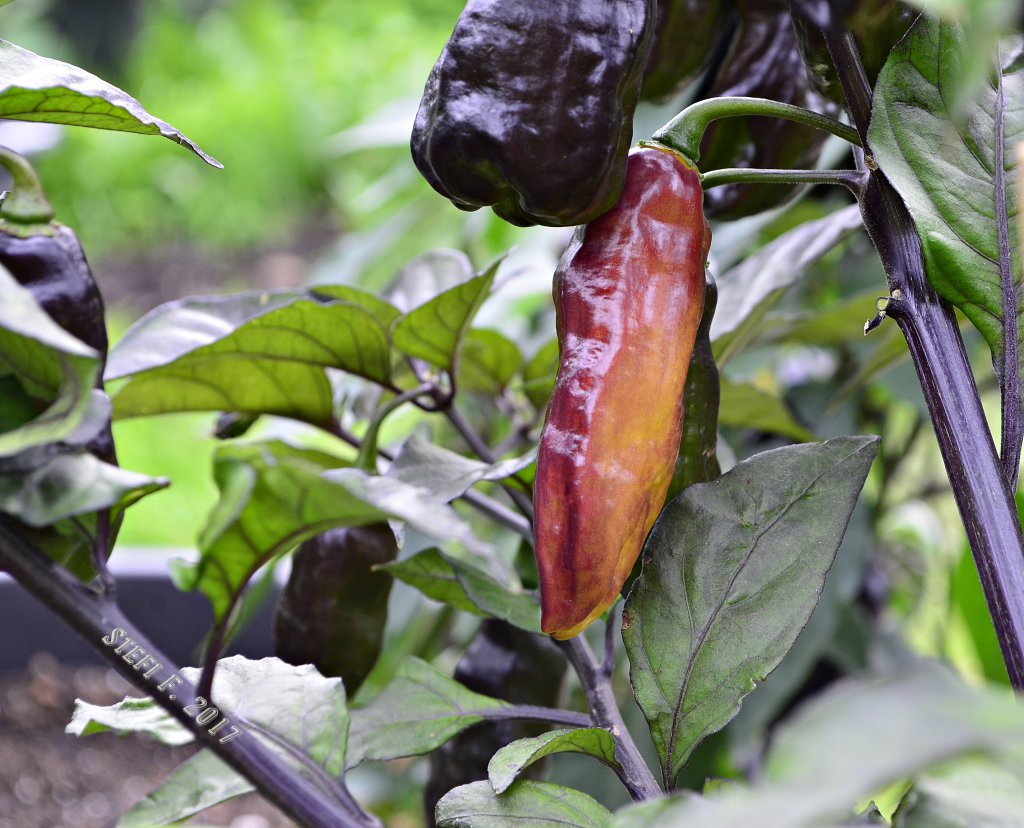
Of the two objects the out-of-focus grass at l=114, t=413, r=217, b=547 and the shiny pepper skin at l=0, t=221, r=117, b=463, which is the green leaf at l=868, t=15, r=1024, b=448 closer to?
the shiny pepper skin at l=0, t=221, r=117, b=463

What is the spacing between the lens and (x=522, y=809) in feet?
1.22

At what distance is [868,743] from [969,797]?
0.26 feet

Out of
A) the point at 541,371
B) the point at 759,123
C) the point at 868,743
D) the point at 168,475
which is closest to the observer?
the point at 868,743

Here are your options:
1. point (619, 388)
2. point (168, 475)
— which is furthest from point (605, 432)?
point (168, 475)

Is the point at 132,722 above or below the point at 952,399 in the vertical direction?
below

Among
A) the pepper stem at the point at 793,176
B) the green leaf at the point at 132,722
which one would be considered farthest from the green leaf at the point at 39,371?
the pepper stem at the point at 793,176

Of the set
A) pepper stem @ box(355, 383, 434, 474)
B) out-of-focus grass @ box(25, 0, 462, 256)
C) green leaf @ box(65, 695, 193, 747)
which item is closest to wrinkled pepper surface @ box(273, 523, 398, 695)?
pepper stem @ box(355, 383, 434, 474)

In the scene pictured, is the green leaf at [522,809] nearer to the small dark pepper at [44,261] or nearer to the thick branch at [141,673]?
the thick branch at [141,673]

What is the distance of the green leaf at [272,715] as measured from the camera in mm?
387

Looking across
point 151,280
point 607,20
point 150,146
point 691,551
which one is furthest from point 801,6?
point 150,146

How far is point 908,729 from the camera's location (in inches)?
7.6

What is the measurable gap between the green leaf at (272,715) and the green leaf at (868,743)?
21cm

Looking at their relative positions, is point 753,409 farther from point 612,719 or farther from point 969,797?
point 969,797

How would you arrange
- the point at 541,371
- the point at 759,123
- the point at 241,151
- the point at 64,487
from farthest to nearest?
1. the point at 241,151
2. the point at 541,371
3. the point at 759,123
4. the point at 64,487
